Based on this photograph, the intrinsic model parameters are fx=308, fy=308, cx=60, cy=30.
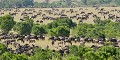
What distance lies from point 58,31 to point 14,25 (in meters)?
21.1

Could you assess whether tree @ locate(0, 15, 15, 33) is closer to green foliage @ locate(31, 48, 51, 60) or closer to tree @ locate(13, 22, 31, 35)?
tree @ locate(13, 22, 31, 35)

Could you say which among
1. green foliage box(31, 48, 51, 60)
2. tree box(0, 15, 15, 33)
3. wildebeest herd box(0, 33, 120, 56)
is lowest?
wildebeest herd box(0, 33, 120, 56)

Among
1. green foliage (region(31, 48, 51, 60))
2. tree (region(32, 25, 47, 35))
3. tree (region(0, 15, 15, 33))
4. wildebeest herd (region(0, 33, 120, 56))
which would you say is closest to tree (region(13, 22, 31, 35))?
tree (region(32, 25, 47, 35))

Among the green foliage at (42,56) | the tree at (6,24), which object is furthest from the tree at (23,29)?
the green foliage at (42,56)

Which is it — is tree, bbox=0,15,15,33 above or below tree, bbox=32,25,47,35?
above

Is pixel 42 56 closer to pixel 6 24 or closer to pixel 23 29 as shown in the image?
pixel 23 29

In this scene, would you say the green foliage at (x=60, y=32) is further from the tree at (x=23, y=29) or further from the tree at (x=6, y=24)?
the tree at (x=6, y=24)

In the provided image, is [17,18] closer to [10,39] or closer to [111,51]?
[10,39]

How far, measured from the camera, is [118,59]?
6278 cm

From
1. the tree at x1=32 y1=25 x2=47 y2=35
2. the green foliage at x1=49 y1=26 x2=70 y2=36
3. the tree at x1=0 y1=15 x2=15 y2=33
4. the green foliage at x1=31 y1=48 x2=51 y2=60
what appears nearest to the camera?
the green foliage at x1=31 y1=48 x2=51 y2=60

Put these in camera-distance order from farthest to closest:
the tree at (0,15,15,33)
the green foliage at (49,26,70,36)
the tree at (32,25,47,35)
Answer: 1. the tree at (0,15,15,33)
2. the tree at (32,25,47,35)
3. the green foliage at (49,26,70,36)

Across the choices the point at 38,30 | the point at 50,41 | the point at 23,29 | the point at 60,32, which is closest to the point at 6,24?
the point at 23,29

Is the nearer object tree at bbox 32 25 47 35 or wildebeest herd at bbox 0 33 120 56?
wildebeest herd at bbox 0 33 120 56

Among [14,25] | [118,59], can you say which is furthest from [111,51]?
[14,25]
